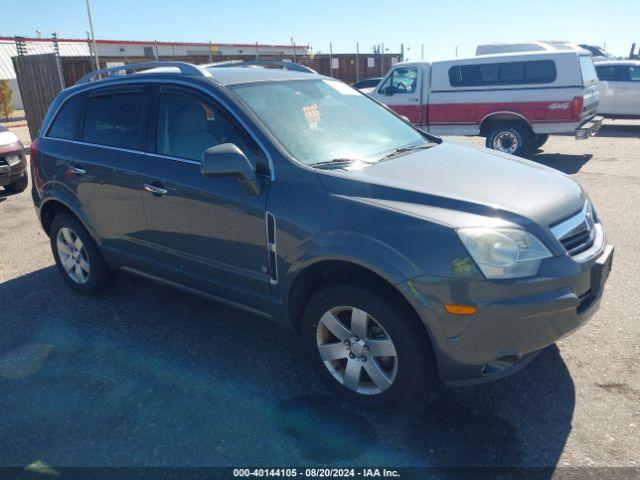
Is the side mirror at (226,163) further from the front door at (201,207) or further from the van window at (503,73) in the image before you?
the van window at (503,73)

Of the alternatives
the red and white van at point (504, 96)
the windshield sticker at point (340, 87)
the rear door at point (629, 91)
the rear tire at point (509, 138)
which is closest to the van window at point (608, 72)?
the rear door at point (629, 91)

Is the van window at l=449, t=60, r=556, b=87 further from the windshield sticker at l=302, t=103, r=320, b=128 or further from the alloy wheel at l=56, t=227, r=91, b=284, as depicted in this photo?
the alloy wheel at l=56, t=227, r=91, b=284

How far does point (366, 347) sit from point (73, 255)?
3.05m

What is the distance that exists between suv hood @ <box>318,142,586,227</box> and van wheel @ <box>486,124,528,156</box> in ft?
23.7

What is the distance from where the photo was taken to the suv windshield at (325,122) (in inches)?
129

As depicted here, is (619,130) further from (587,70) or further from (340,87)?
(340,87)

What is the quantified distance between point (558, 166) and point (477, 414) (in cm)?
819

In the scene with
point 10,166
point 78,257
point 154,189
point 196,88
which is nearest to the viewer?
point 196,88

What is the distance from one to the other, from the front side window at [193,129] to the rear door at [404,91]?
8.06m

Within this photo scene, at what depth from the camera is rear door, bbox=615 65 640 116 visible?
13.5m

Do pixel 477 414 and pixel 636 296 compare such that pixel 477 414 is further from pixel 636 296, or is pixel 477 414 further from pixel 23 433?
pixel 23 433

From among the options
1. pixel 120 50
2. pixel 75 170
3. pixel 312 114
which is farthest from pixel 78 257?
pixel 120 50

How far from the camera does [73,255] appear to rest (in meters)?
4.67

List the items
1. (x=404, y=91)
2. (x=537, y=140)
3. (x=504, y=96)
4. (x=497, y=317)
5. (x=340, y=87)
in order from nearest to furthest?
1. (x=497, y=317)
2. (x=340, y=87)
3. (x=504, y=96)
4. (x=537, y=140)
5. (x=404, y=91)
